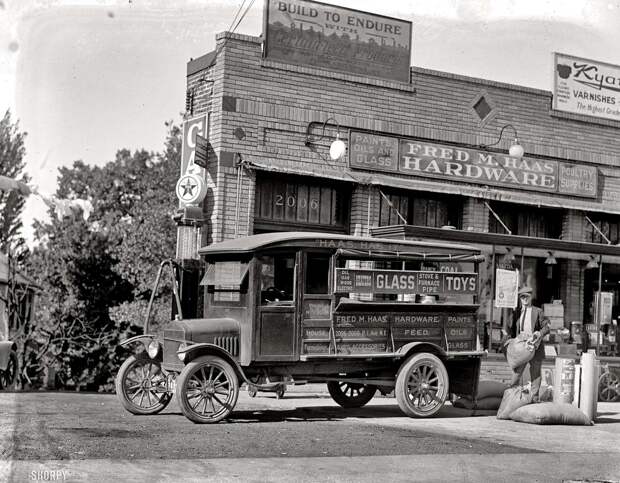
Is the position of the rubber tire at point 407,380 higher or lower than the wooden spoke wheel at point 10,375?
higher

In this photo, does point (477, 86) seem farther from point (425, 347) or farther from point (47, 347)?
point (47, 347)

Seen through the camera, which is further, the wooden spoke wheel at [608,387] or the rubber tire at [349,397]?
the wooden spoke wheel at [608,387]

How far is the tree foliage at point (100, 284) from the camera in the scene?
1024 inches

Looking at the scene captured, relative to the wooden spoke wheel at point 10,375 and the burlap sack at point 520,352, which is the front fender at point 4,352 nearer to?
the wooden spoke wheel at point 10,375

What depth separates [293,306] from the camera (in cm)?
1119

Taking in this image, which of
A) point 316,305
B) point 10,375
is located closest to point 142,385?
point 316,305

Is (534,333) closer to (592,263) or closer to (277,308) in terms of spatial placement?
(277,308)

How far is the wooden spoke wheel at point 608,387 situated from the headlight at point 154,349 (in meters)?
8.82

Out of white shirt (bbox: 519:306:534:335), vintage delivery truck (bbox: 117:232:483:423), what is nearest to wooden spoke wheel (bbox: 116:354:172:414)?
vintage delivery truck (bbox: 117:232:483:423)

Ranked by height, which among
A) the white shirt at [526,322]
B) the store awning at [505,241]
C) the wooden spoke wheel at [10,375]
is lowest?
the wooden spoke wheel at [10,375]

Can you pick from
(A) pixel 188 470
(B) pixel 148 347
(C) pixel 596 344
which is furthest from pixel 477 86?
(A) pixel 188 470

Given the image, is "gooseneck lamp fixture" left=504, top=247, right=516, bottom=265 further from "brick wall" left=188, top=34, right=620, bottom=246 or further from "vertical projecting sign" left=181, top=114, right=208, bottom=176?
"vertical projecting sign" left=181, top=114, right=208, bottom=176

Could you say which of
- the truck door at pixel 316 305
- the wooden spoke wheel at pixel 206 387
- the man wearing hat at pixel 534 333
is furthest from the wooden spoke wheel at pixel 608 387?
the wooden spoke wheel at pixel 206 387

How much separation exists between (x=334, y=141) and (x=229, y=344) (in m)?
6.63
